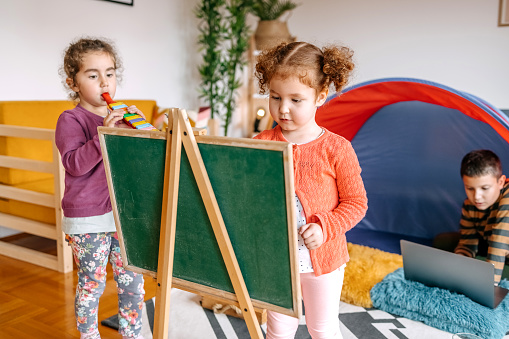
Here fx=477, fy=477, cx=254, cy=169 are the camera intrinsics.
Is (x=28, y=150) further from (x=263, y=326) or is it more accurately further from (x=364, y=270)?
(x=364, y=270)

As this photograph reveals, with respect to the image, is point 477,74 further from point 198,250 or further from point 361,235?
point 198,250

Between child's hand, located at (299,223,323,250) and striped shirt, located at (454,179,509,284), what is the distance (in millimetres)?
1363

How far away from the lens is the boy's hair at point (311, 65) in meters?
1.15

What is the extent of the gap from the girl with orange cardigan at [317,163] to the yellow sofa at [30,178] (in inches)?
62.6

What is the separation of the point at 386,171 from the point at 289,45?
1.88 metres

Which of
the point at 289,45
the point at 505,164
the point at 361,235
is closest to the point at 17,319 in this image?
the point at 289,45

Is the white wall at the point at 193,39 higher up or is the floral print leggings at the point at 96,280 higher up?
the white wall at the point at 193,39

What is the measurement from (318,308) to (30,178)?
2.24 metres

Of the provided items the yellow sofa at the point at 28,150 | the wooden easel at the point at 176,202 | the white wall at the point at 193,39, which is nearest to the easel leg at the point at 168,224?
the wooden easel at the point at 176,202

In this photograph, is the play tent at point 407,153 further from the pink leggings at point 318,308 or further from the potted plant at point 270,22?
the potted plant at point 270,22

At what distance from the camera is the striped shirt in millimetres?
2068

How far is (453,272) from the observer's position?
6.36 feet

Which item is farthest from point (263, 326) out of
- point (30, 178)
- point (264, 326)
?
point (30, 178)

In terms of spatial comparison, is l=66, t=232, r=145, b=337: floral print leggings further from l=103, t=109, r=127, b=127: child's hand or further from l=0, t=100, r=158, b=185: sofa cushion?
l=0, t=100, r=158, b=185: sofa cushion
